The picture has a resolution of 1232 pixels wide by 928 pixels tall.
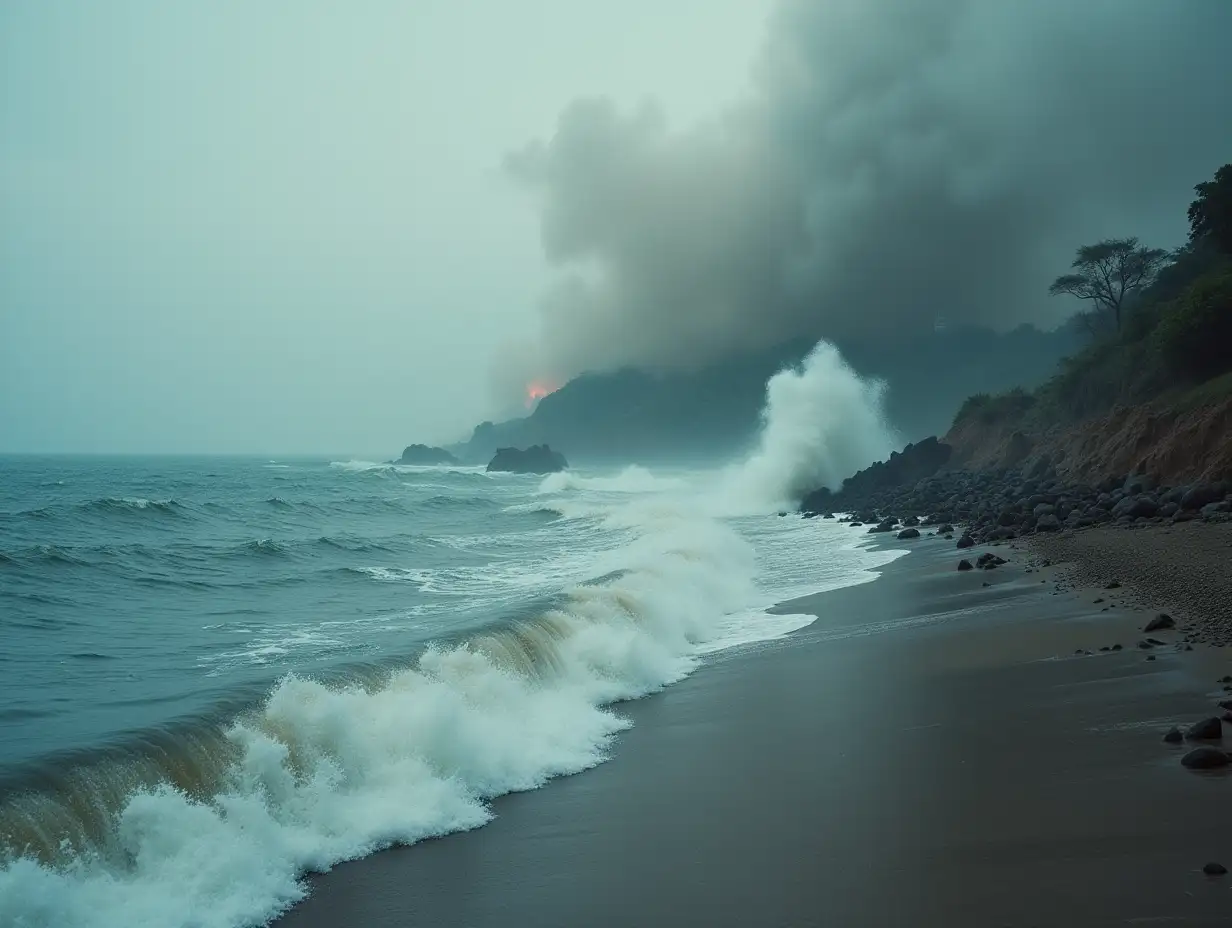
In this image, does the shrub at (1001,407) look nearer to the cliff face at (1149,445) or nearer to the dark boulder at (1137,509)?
the cliff face at (1149,445)

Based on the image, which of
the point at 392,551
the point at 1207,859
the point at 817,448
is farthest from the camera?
the point at 817,448

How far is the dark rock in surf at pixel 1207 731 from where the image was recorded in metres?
6.43

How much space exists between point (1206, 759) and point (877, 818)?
235 centimetres

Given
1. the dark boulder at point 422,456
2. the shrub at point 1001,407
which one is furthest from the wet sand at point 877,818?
the dark boulder at point 422,456

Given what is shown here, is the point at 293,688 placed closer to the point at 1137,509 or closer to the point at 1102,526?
the point at 1102,526

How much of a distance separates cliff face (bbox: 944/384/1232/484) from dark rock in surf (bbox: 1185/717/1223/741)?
1537 cm

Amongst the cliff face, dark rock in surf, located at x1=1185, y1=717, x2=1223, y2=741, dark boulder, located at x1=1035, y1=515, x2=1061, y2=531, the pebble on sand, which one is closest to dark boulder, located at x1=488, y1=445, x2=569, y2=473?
the cliff face

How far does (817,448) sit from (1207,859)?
145 ft

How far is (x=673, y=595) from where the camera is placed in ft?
51.6

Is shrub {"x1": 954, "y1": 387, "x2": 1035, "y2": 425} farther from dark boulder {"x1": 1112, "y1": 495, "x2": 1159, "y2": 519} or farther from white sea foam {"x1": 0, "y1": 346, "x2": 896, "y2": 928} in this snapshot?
white sea foam {"x1": 0, "y1": 346, "x2": 896, "y2": 928}

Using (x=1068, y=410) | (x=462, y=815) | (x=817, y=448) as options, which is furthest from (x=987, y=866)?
(x=817, y=448)

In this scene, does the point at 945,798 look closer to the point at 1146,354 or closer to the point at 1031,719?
the point at 1031,719

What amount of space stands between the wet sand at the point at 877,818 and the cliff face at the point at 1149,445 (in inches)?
532

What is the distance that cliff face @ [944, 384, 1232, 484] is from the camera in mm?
20609
